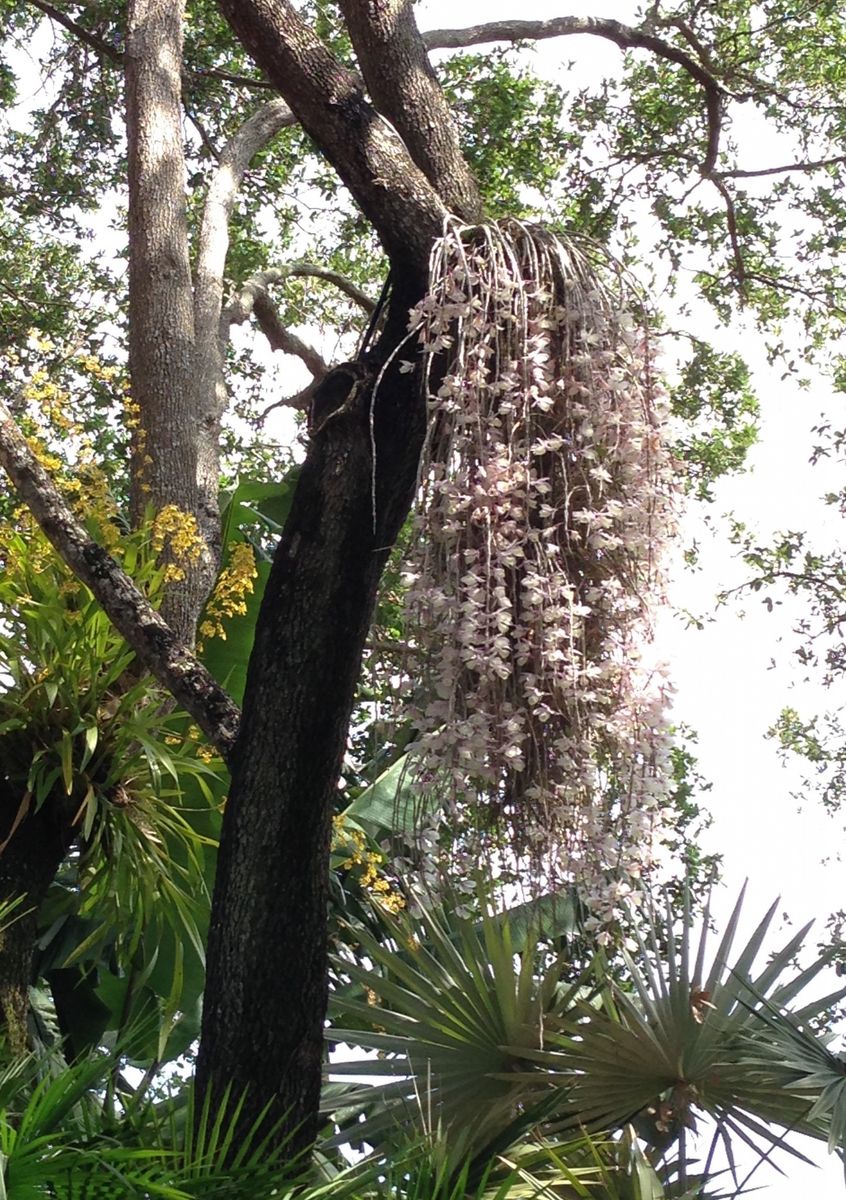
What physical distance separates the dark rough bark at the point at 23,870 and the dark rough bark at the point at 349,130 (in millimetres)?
1770

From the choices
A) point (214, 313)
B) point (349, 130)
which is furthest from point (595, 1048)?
point (214, 313)

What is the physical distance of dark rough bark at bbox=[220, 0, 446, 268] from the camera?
2.63 meters

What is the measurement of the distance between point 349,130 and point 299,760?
126cm

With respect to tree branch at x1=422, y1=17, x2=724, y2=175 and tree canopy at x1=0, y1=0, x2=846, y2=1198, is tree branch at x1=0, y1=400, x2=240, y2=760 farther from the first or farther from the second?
tree branch at x1=422, y1=17, x2=724, y2=175

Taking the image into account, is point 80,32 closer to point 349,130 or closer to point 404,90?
point 404,90

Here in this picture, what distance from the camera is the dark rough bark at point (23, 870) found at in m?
3.41

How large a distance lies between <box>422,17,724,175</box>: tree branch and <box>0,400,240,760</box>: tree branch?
2.88 meters

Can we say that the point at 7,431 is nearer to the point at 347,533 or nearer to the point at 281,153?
the point at 347,533

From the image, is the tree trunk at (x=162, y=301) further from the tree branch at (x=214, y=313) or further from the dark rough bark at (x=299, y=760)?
the dark rough bark at (x=299, y=760)

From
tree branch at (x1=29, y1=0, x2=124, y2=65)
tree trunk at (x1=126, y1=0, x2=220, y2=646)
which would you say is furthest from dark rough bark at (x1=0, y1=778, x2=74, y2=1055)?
tree branch at (x1=29, y1=0, x2=124, y2=65)

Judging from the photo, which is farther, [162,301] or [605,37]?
[605,37]

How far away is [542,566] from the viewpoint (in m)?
2.25

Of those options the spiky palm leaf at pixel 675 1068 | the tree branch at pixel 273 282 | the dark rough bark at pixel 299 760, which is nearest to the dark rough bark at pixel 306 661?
the dark rough bark at pixel 299 760

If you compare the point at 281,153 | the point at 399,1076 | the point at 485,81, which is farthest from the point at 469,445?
the point at 281,153
